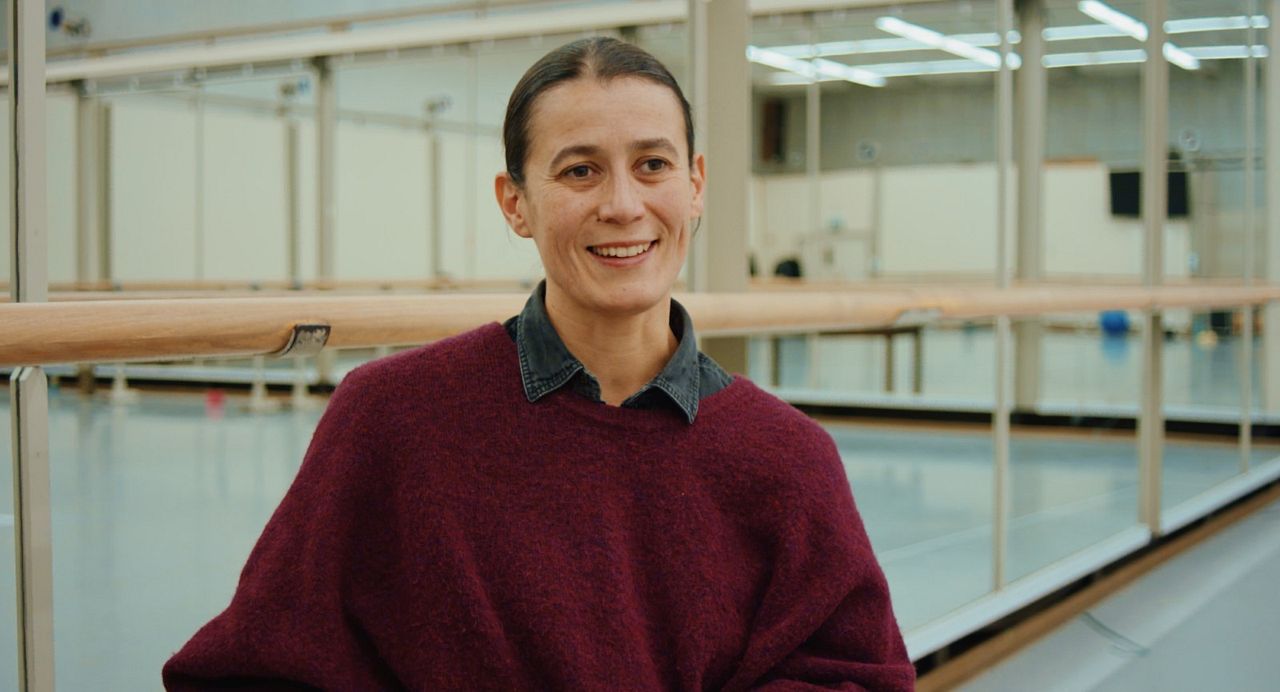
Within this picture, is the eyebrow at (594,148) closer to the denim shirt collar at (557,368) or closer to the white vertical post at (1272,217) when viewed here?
the denim shirt collar at (557,368)

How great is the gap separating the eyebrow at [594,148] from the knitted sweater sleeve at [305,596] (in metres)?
0.30

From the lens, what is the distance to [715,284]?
2.43 m

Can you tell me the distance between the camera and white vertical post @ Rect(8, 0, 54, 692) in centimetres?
133

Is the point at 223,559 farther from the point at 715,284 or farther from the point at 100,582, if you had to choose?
the point at 715,284

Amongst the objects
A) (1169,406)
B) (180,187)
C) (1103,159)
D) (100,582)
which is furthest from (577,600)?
(1103,159)

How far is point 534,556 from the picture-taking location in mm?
1196

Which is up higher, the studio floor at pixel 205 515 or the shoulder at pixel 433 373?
the shoulder at pixel 433 373

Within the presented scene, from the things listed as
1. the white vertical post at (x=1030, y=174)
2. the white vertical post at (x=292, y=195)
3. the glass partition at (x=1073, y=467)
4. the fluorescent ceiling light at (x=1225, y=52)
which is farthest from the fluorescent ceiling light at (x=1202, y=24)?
the white vertical post at (x=292, y=195)

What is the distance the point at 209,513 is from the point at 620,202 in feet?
7.51

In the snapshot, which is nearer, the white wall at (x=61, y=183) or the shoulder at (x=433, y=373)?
the shoulder at (x=433, y=373)

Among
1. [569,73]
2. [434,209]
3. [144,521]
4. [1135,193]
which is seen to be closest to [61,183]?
[569,73]

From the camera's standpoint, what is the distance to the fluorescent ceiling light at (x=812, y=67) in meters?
9.59

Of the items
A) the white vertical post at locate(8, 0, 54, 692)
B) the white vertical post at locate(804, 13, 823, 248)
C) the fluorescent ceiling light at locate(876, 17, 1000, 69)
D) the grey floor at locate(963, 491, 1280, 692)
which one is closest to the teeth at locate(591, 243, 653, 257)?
the white vertical post at locate(8, 0, 54, 692)

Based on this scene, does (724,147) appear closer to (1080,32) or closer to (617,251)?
(617,251)
